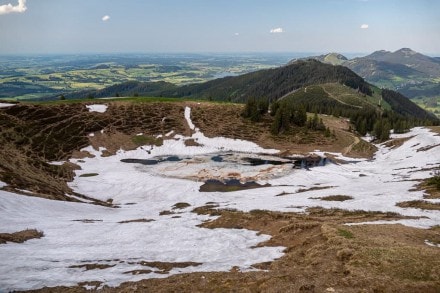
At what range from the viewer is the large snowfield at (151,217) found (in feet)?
73.9

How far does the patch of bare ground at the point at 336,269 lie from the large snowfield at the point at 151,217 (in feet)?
5.56

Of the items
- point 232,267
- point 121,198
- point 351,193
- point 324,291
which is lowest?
point 121,198

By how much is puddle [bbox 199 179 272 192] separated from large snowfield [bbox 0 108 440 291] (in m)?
2.47

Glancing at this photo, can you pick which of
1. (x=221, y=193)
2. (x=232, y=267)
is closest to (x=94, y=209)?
(x=221, y=193)

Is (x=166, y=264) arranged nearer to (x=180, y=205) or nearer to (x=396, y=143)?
(x=180, y=205)

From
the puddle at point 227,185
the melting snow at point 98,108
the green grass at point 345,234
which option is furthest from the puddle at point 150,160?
the green grass at point 345,234

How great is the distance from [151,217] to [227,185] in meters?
28.4

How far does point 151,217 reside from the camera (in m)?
43.7

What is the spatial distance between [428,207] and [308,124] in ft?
276

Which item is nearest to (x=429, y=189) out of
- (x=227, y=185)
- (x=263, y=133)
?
(x=227, y=185)

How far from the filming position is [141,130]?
106875mm

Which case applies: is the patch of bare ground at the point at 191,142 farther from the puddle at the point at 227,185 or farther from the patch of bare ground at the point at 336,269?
the patch of bare ground at the point at 336,269

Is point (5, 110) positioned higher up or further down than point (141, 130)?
higher up

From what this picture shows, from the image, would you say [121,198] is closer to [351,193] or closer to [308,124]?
[351,193]
